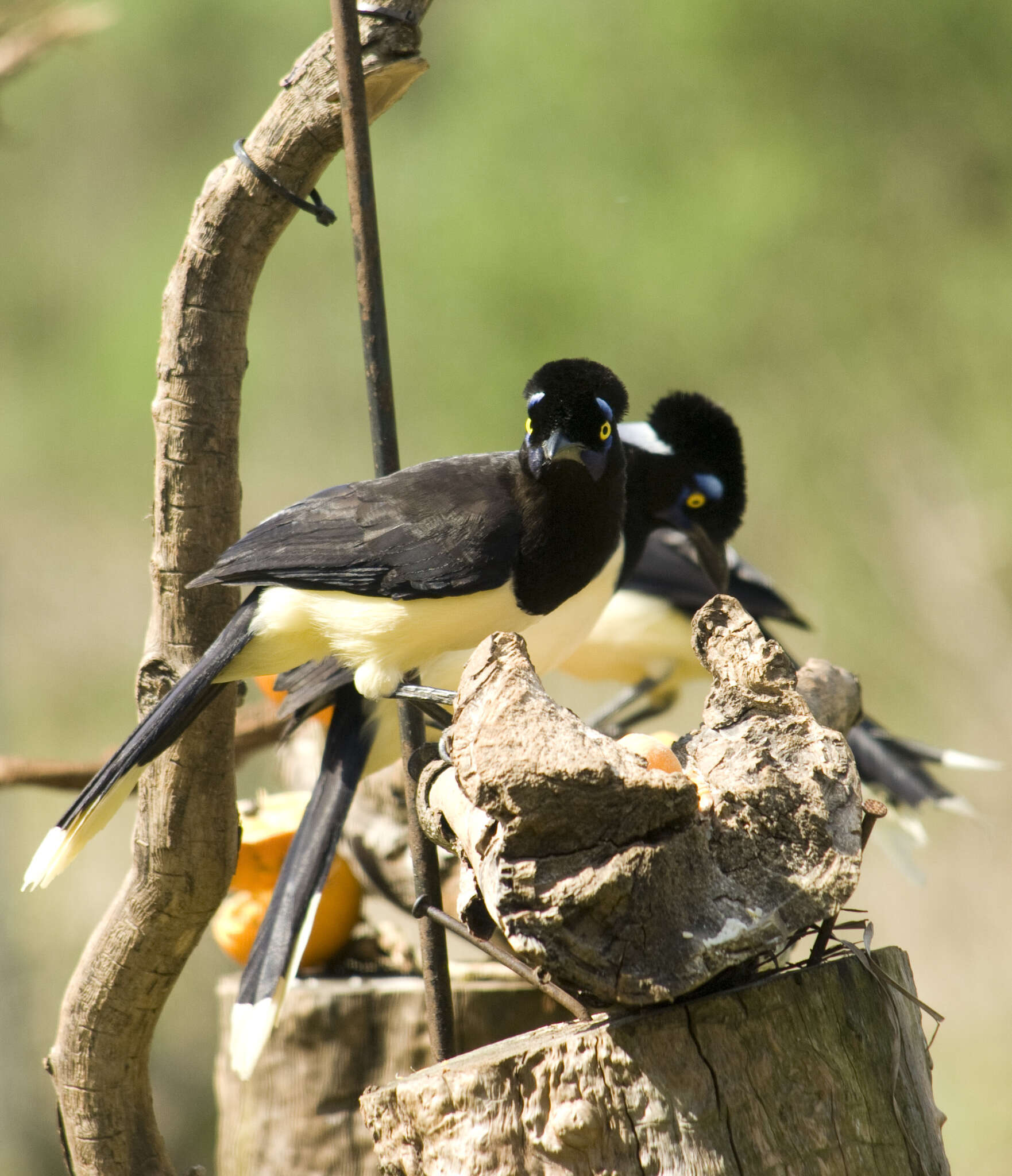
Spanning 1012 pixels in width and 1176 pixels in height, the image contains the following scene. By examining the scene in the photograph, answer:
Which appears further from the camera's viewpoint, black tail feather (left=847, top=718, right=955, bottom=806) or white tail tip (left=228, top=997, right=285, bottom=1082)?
black tail feather (left=847, top=718, right=955, bottom=806)

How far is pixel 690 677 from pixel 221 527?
2489mm

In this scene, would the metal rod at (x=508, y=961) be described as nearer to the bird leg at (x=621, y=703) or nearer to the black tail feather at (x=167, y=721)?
the black tail feather at (x=167, y=721)

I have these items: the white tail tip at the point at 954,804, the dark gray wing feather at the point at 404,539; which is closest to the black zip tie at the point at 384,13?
the dark gray wing feather at the point at 404,539

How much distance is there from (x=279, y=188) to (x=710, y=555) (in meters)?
1.90

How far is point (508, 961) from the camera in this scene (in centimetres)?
149

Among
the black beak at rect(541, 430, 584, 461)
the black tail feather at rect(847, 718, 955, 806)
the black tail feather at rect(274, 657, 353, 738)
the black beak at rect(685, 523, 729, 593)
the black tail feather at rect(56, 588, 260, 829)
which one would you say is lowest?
the black tail feather at rect(56, 588, 260, 829)

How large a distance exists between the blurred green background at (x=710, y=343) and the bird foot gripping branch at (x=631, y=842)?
547cm

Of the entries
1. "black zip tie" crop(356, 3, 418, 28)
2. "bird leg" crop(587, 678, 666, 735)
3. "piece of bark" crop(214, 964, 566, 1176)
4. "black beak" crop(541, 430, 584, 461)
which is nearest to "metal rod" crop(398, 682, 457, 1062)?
"black beak" crop(541, 430, 584, 461)

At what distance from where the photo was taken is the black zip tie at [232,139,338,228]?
1.77m

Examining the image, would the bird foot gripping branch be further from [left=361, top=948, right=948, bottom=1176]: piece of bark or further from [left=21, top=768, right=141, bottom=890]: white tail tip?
[left=21, top=768, right=141, bottom=890]: white tail tip

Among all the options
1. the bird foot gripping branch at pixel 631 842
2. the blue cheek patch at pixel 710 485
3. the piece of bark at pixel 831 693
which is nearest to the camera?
the bird foot gripping branch at pixel 631 842

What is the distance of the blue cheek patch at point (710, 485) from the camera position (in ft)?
10.6

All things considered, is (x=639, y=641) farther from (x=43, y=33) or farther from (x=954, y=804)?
(x=43, y=33)

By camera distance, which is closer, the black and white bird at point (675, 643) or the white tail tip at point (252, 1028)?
the white tail tip at point (252, 1028)
